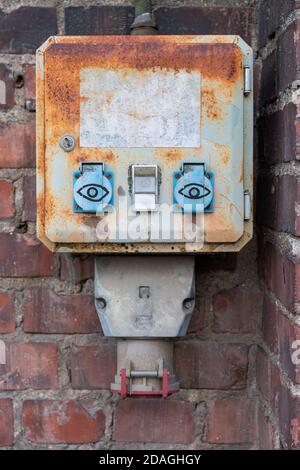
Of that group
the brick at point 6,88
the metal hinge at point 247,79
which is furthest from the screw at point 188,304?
the brick at point 6,88

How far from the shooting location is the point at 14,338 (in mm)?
989

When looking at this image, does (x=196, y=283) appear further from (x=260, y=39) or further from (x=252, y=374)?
(x=260, y=39)

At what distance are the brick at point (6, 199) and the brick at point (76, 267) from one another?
0.36 feet

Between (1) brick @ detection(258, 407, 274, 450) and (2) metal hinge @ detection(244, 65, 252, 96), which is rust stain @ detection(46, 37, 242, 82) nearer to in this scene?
(2) metal hinge @ detection(244, 65, 252, 96)

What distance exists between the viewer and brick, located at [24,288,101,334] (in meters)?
0.99

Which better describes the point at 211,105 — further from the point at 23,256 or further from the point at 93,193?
the point at 23,256

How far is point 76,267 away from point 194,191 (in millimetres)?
275

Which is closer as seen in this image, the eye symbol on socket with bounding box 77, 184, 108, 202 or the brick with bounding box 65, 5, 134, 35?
the eye symbol on socket with bounding box 77, 184, 108, 202

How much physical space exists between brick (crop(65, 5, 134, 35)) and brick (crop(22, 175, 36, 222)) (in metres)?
0.24

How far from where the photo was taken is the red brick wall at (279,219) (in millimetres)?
786

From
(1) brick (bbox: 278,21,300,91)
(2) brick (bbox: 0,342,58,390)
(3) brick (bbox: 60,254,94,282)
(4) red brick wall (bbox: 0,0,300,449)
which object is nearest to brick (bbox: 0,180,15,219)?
(4) red brick wall (bbox: 0,0,300,449)

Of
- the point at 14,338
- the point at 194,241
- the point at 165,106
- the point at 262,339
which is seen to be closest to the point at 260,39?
the point at 165,106

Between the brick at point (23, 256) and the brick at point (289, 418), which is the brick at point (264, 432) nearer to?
the brick at point (289, 418)

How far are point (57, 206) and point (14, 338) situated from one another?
0.28m
